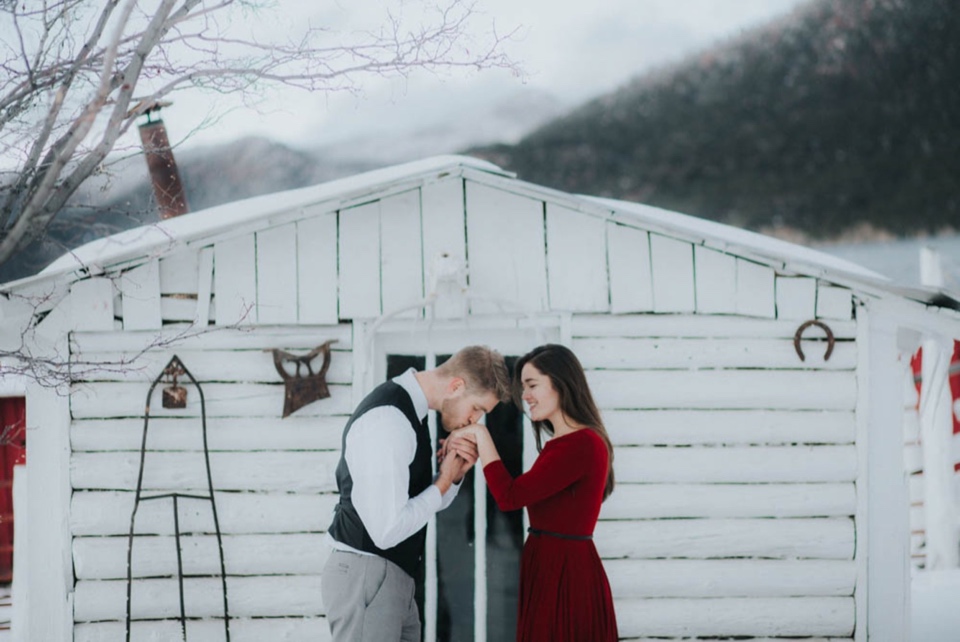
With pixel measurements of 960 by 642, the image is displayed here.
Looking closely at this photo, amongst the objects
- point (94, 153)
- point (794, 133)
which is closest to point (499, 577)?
point (94, 153)

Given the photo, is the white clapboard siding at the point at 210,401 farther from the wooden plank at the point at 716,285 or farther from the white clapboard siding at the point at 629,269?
the wooden plank at the point at 716,285

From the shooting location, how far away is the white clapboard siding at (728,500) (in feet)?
16.2

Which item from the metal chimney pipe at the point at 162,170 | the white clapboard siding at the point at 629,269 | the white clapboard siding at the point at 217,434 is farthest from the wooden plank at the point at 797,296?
the metal chimney pipe at the point at 162,170

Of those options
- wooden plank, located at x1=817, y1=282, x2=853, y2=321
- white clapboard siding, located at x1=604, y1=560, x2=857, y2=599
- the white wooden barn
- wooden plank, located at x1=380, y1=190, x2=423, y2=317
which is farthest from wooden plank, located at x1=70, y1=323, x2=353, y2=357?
wooden plank, located at x1=817, y1=282, x2=853, y2=321

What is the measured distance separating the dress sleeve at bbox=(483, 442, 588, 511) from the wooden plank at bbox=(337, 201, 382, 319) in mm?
1496

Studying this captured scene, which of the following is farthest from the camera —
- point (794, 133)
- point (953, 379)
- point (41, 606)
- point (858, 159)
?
point (794, 133)

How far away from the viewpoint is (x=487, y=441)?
3.82 metres

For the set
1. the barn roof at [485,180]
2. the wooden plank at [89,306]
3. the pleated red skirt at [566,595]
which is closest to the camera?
the pleated red skirt at [566,595]

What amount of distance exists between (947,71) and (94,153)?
31.6 m

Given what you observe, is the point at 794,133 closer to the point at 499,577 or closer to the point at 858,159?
the point at 858,159

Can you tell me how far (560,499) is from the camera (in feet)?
12.6

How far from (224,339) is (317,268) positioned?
65 cm

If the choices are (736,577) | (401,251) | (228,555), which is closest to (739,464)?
(736,577)

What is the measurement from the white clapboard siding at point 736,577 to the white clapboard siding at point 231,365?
6.16 feet
